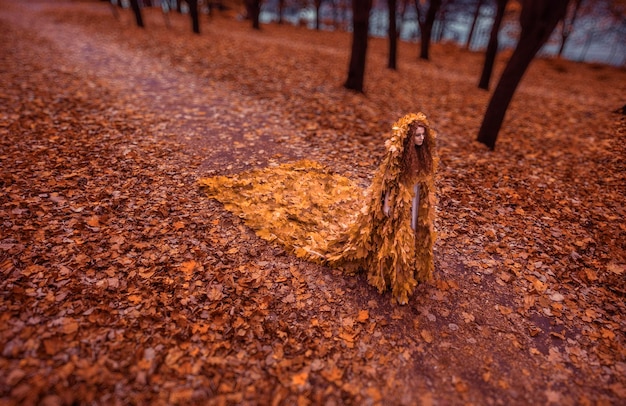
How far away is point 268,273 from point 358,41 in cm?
845

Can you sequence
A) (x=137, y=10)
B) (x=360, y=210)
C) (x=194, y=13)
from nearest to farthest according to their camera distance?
1. (x=360, y=210)
2. (x=194, y=13)
3. (x=137, y=10)

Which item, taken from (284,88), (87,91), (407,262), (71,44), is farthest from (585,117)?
(71,44)

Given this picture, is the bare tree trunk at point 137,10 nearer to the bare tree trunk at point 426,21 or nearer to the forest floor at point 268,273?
the forest floor at point 268,273

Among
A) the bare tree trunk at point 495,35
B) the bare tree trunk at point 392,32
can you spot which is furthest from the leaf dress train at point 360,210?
the bare tree trunk at point 495,35

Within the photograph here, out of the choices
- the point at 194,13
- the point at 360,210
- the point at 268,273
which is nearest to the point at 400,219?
the point at 360,210

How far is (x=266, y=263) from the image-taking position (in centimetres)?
435

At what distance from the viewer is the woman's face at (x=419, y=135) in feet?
10.5

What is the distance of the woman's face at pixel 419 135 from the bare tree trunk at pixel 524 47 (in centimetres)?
488

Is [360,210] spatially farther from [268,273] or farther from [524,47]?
[524,47]

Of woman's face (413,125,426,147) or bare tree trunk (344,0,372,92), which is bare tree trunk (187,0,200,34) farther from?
woman's face (413,125,426,147)

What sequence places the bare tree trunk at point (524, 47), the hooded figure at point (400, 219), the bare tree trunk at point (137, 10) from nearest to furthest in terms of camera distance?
the hooded figure at point (400, 219), the bare tree trunk at point (524, 47), the bare tree trunk at point (137, 10)

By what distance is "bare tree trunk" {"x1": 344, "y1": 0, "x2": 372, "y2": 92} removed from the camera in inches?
362

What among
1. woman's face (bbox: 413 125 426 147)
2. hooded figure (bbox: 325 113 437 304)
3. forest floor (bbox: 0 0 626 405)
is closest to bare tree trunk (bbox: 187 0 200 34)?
forest floor (bbox: 0 0 626 405)

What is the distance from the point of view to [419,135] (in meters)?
3.22
